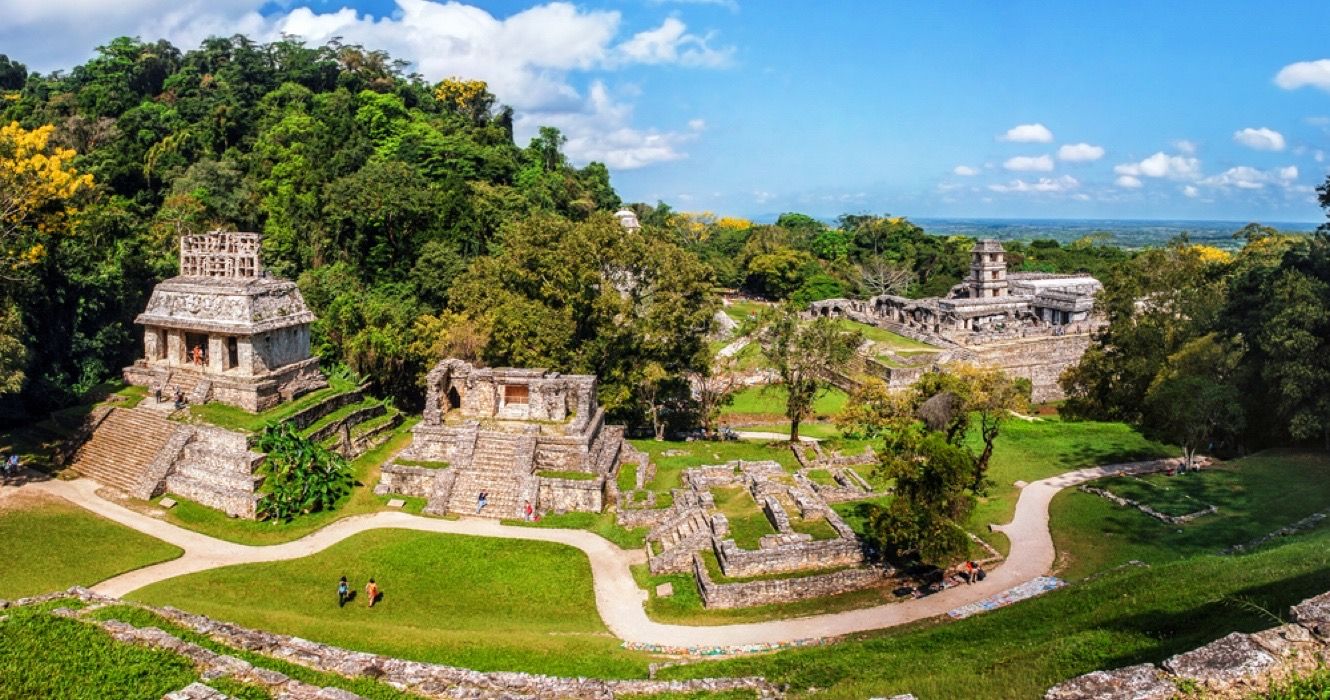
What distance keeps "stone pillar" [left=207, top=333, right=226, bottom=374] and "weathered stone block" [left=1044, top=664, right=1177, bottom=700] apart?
28.0 meters

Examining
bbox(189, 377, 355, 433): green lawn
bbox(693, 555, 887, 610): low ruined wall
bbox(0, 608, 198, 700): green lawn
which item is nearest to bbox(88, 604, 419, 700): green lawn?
bbox(0, 608, 198, 700): green lawn

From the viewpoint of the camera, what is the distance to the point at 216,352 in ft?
91.6

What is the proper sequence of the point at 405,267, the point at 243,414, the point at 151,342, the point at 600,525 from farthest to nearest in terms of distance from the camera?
the point at 405,267, the point at 151,342, the point at 243,414, the point at 600,525

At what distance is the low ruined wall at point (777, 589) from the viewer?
18359 millimetres

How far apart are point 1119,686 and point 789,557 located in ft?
35.1

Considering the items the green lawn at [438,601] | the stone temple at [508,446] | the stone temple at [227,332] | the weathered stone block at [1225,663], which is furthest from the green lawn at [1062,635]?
the stone temple at [227,332]

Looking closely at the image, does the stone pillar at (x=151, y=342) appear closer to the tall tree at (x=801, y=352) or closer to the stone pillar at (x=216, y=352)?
the stone pillar at (x=216, y=352)

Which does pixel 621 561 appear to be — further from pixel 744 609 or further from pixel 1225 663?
pixel 1225 663

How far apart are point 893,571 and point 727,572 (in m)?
4.16

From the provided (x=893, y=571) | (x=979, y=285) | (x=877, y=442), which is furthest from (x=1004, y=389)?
(x=979, y=285)

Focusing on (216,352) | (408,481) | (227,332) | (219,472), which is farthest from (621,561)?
(216,352)

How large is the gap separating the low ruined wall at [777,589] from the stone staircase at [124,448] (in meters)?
18.3

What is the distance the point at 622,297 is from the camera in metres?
32.2

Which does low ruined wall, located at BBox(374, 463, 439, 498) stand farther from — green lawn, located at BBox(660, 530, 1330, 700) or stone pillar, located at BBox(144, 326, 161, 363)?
green lawn, located at BBox(660, 530, 1330, 700)
